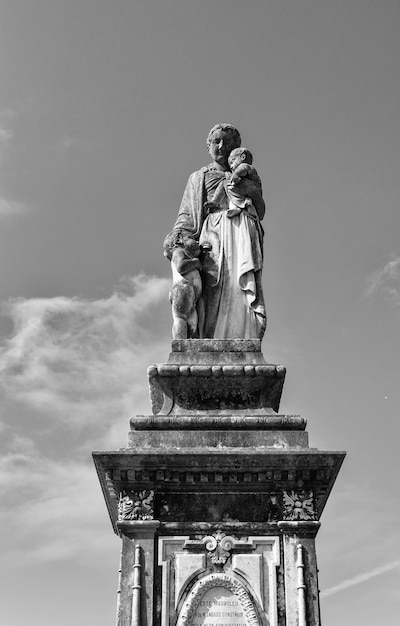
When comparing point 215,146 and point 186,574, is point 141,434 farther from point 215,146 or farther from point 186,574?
point 215,146

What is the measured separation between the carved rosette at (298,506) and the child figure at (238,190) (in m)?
5.12

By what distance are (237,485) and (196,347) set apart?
7.89 feet

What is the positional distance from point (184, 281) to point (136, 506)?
3.89 meters

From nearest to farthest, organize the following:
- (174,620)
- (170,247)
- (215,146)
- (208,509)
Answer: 1. (174,620)
2. (208,509)
3. (170,247)
4. (215,146)

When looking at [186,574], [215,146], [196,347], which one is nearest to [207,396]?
[196,347]

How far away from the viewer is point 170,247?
14.6 meters

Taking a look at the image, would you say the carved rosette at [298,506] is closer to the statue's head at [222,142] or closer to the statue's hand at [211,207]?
the statue's hand at [211,207]

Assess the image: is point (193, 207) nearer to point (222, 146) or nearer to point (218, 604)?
point (222, 146)

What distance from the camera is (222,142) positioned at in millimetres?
15719

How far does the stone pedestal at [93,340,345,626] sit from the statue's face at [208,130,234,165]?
14.4ft

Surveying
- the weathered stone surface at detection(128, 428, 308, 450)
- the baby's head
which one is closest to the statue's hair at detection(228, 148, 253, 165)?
the baby's head

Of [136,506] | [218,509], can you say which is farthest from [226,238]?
[136,506]

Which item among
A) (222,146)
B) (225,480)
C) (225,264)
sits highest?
(222,146)

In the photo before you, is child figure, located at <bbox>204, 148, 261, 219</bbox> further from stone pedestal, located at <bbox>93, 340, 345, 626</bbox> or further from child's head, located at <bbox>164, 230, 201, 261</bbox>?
stone pedestal, located at <bbox>93, 340, 345, 626</bbox>
